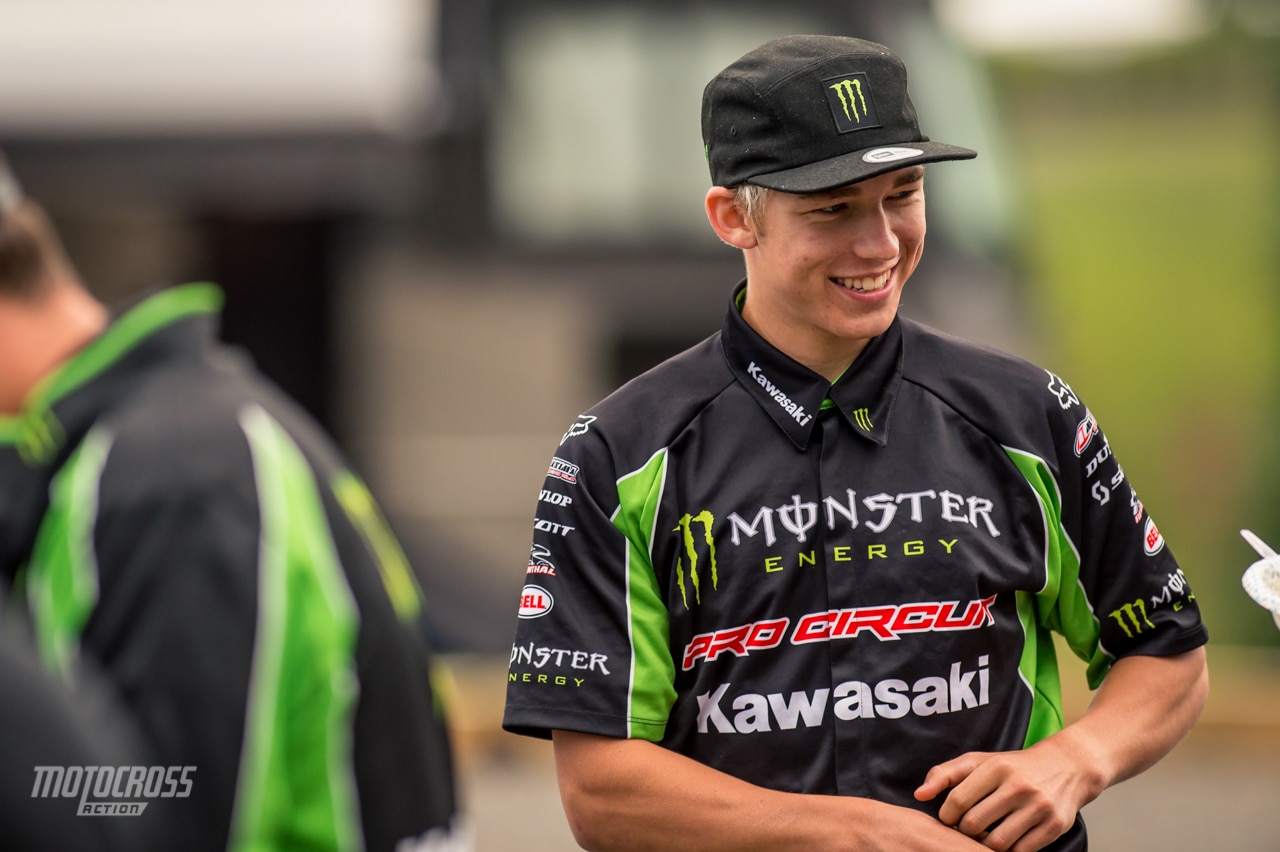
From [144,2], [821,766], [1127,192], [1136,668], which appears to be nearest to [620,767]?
[821,766]

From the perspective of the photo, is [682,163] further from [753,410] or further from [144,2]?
[753,410]

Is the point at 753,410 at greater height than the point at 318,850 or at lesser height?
greater

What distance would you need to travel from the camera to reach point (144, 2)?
8.33 metres

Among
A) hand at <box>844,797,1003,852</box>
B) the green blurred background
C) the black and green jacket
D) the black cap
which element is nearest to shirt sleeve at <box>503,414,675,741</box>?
hand at <box>844,797,1003,852</box>

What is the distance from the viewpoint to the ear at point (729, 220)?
6.82ft

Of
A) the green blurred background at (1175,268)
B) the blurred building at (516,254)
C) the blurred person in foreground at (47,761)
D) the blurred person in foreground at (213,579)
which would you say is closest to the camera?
the blurred person in foreground at (47,761)

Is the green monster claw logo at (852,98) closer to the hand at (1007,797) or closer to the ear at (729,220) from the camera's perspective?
the ear at (729,220)

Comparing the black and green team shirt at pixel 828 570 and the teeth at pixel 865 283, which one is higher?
the teeth at pixel 865 283

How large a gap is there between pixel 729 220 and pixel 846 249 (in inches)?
7.1

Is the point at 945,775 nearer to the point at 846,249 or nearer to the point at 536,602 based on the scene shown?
the point at 536,602

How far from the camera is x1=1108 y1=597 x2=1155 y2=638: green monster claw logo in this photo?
6.83 ft

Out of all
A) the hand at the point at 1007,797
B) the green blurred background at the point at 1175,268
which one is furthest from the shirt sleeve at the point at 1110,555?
the green blurred background at the point at 1175,268

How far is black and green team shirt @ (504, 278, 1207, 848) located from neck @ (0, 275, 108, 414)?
1.09 metres

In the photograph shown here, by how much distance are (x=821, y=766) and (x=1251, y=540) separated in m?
0.62
